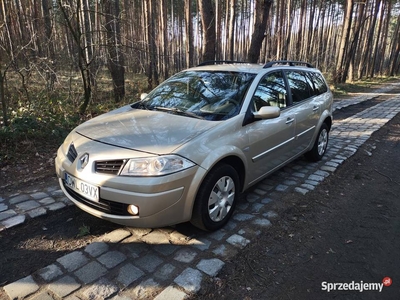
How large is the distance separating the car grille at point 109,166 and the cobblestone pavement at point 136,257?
78cm

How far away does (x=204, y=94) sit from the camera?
3.61 metres

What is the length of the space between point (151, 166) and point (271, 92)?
2.14 m

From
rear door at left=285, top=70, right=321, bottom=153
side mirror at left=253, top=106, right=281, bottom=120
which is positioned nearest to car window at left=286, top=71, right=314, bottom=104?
rear door at left=285, top=70, right=321, bottom=153

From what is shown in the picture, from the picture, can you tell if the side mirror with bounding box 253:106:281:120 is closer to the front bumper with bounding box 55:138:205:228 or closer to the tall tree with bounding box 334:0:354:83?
the front bumper with bounding box 55:138:205:228

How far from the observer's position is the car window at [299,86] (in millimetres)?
4363

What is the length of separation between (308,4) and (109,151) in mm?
27164

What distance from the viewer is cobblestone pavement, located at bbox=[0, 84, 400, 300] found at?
7.59 ft

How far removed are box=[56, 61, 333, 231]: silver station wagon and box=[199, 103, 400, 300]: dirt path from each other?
1.88 feet

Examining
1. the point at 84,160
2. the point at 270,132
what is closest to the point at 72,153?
the point at 84,160

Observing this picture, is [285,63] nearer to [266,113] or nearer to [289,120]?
[289,120]

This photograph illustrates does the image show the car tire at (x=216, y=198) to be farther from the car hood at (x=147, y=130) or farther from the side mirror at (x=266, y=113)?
the side mirror at (x=266, y=113)

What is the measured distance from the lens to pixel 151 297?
226 cm

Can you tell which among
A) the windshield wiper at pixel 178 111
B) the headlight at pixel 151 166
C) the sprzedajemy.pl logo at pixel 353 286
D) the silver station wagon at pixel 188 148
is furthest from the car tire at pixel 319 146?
the headlight at pixel 151 166

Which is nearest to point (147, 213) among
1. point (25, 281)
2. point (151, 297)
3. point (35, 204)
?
point (151, 297)
